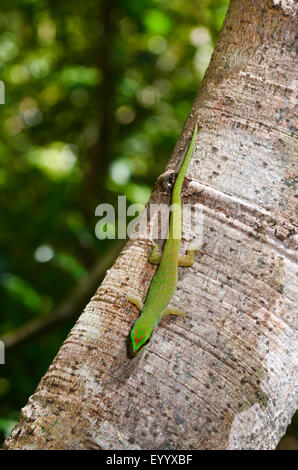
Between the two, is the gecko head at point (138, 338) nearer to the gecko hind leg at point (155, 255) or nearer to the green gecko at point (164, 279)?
the green gecko at point (164, 279)

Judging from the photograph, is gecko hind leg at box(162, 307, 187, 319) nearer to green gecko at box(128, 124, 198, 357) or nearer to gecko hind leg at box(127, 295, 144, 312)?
green gecko at box(128, 124, 198, 357)

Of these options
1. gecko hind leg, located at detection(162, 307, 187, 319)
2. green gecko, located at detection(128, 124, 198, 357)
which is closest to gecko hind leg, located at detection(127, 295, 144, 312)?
green gecko, located at detection(128, 124, 198, 357)

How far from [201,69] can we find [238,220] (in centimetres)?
340

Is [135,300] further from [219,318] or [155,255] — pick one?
[219,318]

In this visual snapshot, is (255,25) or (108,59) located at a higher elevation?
(108,59)

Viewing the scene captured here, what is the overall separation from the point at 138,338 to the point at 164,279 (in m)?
0.30

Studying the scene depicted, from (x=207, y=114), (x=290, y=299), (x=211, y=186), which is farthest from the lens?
(x=207, y=114)

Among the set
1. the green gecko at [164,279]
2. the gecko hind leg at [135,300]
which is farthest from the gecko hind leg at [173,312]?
the gecko hind leg at [135,300]

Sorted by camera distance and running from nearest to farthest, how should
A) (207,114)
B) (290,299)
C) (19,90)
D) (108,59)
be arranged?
(290,299)
(207,114)
(108,59)
(19,90)

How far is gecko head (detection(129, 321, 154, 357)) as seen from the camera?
1476mm

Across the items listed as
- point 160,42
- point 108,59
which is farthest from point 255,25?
point 160,42

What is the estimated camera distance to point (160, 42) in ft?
16.5

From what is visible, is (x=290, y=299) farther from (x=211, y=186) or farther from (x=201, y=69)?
(x=201, y=69)

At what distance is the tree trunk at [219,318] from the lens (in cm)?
139
